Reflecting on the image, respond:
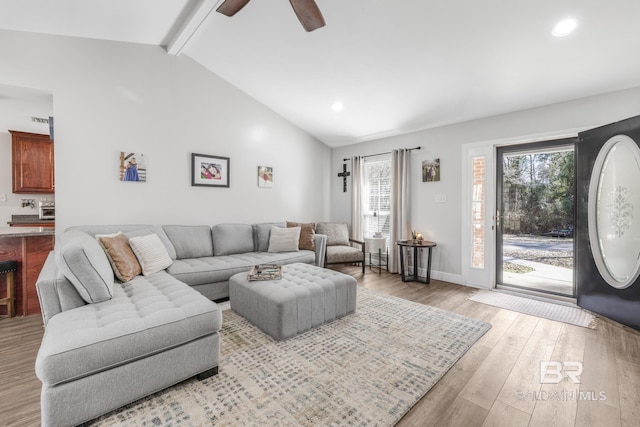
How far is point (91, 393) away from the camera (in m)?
1.47

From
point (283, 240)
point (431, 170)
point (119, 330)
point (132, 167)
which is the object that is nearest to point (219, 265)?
point (283, 240)

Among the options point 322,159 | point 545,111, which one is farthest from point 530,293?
point 322,159

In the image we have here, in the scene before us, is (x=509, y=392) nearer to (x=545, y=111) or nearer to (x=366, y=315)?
(x=366, y=315)

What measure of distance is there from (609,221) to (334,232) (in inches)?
143

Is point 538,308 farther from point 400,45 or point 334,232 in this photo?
point 400,45

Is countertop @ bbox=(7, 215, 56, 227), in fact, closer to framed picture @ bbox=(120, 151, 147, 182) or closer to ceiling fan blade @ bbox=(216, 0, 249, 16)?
framed picture @ bbox=(120, 151, 147, 182)

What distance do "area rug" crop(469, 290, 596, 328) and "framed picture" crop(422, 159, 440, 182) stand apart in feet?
5.83

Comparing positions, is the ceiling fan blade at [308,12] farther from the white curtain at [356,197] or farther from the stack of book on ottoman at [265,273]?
the white curtain at [356,197]

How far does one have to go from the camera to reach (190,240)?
12.4 feet

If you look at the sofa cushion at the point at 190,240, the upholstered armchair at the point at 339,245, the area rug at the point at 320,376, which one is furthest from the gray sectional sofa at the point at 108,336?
the upholstered armchair at the point at 339,245

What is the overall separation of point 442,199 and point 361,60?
235 centimetres

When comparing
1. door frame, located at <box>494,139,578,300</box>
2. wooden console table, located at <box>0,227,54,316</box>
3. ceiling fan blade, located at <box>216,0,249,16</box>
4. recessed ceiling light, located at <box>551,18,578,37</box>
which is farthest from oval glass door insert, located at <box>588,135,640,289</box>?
wooden console table, located at <box>0,227,54,316</box>

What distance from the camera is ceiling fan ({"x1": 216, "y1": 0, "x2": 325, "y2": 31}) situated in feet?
6.38

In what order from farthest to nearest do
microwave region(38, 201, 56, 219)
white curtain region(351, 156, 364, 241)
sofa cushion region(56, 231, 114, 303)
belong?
white curtain region(351, 156, 364, 241) < microwave region(38, 201, 56, 219) < sofa cushion region(56, 231, 114, 303)
